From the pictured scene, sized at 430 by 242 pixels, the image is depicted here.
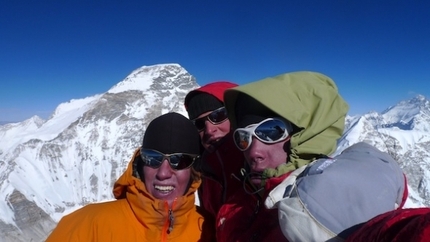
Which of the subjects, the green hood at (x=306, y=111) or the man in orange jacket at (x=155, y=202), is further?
the man in orange jacket at (x=155, y=202)

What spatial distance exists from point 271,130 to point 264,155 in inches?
10.0

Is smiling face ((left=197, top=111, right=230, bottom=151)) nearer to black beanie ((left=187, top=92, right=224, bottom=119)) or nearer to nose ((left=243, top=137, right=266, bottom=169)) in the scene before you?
Answer: black beanie ((left=187, top=92, right=224, bottom=119))

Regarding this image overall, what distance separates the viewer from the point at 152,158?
4.74 meters

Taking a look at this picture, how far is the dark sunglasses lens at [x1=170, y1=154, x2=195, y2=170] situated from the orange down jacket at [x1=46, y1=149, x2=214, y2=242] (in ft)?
1.24

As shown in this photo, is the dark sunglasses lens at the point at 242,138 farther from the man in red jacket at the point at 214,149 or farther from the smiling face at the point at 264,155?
the man in red jacket at the point at 214,149

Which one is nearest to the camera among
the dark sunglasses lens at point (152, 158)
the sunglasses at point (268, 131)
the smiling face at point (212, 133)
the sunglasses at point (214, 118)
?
the sunglasses at point (268, 131)

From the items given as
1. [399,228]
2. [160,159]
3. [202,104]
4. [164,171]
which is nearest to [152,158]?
[160,159]

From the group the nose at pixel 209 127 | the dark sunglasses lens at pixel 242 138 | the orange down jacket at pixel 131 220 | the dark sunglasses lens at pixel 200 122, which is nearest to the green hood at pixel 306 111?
the dark sunglasses lens at pixel 242 138

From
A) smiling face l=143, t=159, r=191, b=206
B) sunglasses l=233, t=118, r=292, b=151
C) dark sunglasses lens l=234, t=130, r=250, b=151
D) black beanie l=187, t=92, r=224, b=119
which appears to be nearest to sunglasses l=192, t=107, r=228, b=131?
black beanie l=187, t=92, r=224, b=119

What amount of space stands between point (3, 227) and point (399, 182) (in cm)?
17648

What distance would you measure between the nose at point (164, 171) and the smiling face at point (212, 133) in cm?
118

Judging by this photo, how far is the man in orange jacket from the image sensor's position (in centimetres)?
431

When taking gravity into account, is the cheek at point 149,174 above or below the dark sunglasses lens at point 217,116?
below

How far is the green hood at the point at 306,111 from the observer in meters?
3.26
